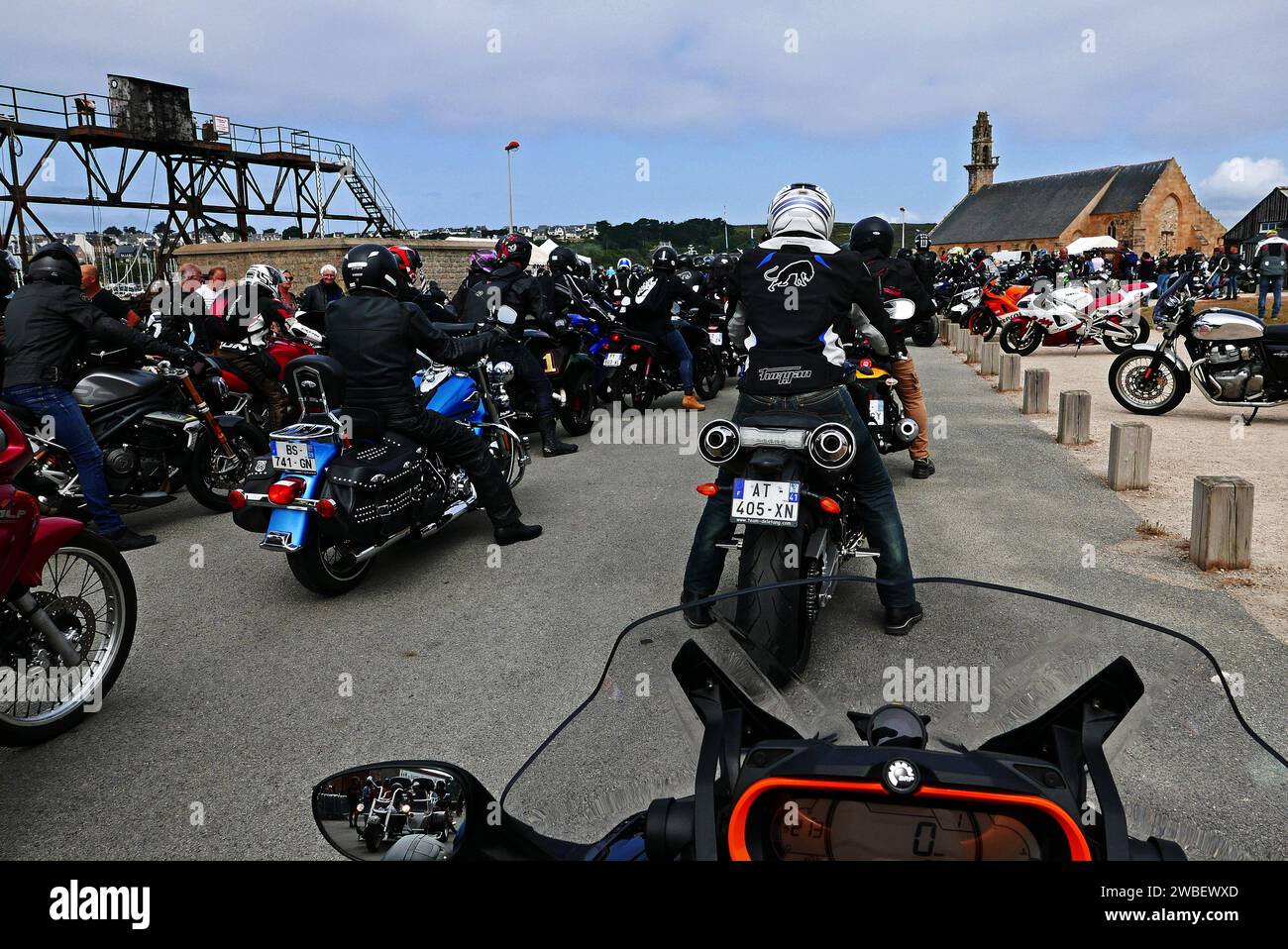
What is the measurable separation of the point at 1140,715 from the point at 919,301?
5897 mm

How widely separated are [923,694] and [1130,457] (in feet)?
21.3

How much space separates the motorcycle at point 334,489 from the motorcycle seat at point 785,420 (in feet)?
7.40

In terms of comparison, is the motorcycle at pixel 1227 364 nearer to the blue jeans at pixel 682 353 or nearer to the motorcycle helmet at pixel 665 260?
the blue jeans at pixel 682 353

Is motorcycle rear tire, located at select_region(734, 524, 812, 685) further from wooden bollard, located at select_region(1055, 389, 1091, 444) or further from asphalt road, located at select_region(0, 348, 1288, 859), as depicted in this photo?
wooden bollard, located at select_region(1055, 389, 1091, 444)

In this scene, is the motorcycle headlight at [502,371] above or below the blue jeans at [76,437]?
above

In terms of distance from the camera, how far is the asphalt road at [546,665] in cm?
164

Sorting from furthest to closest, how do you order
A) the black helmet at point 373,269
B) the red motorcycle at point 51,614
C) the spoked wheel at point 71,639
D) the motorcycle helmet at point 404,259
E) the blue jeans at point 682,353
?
1. the blue jeans at point 682,353
2. the motorcycle helmet at point 404,259
3. the black helmet at point 373,269
4. the spoked wheel at point 71,639
5. the red motorcycle at point 51,614

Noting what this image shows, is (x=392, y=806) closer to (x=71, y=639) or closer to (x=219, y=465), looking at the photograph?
(x=71, y=639)

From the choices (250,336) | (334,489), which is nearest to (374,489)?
(334,489)

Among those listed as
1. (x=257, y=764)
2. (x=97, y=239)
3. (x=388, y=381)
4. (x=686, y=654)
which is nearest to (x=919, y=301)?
(x=388, y=381)

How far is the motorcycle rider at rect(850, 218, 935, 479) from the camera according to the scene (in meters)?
7.51

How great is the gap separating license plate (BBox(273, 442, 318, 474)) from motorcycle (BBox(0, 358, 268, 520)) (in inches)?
91.7

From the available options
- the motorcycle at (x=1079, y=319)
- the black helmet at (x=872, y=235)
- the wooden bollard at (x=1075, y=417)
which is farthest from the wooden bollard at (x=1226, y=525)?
the motorcycle at (x=1079, y=319)

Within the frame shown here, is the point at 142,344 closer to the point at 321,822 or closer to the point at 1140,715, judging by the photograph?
the point at 321,822
